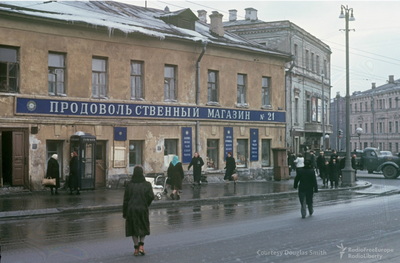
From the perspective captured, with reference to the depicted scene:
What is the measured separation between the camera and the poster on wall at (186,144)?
2423cm

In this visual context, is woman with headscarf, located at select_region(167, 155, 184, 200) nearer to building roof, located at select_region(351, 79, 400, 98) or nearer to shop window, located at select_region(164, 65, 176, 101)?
shop window, located at select_region(164, 65, 176, 101)

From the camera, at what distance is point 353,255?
830 centimetres

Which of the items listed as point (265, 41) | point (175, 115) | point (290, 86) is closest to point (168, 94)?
point (175, 115)

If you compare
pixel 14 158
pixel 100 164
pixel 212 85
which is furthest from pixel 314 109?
pixel 14 158

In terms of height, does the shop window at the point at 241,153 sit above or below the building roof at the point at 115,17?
below

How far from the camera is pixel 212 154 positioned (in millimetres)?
26016

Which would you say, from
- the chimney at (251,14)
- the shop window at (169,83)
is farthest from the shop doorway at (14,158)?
the chimney at (251,14)

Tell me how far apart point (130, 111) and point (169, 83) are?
9.95 feet

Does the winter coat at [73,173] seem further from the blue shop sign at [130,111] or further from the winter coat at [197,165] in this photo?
the winter coat at [197,165]

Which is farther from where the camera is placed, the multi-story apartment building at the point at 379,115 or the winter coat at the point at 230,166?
the multi-story apartment building at the point at 379,115

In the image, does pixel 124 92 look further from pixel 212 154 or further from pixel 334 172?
pixel 334 172

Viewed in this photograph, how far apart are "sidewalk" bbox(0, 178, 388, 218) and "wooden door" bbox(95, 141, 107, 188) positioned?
3.25 feet

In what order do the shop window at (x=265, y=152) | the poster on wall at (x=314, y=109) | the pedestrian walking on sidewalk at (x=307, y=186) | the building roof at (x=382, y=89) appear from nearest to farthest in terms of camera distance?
1. the pedestrian walking on sidewalk at (x=307, y=186)
2. the shop window at (x=265, y=152)
3. the poster on wall at (x=314, y=109)
4. the building roof at (x=382, y=89)

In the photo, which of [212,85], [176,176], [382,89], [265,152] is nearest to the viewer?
[176,176]
